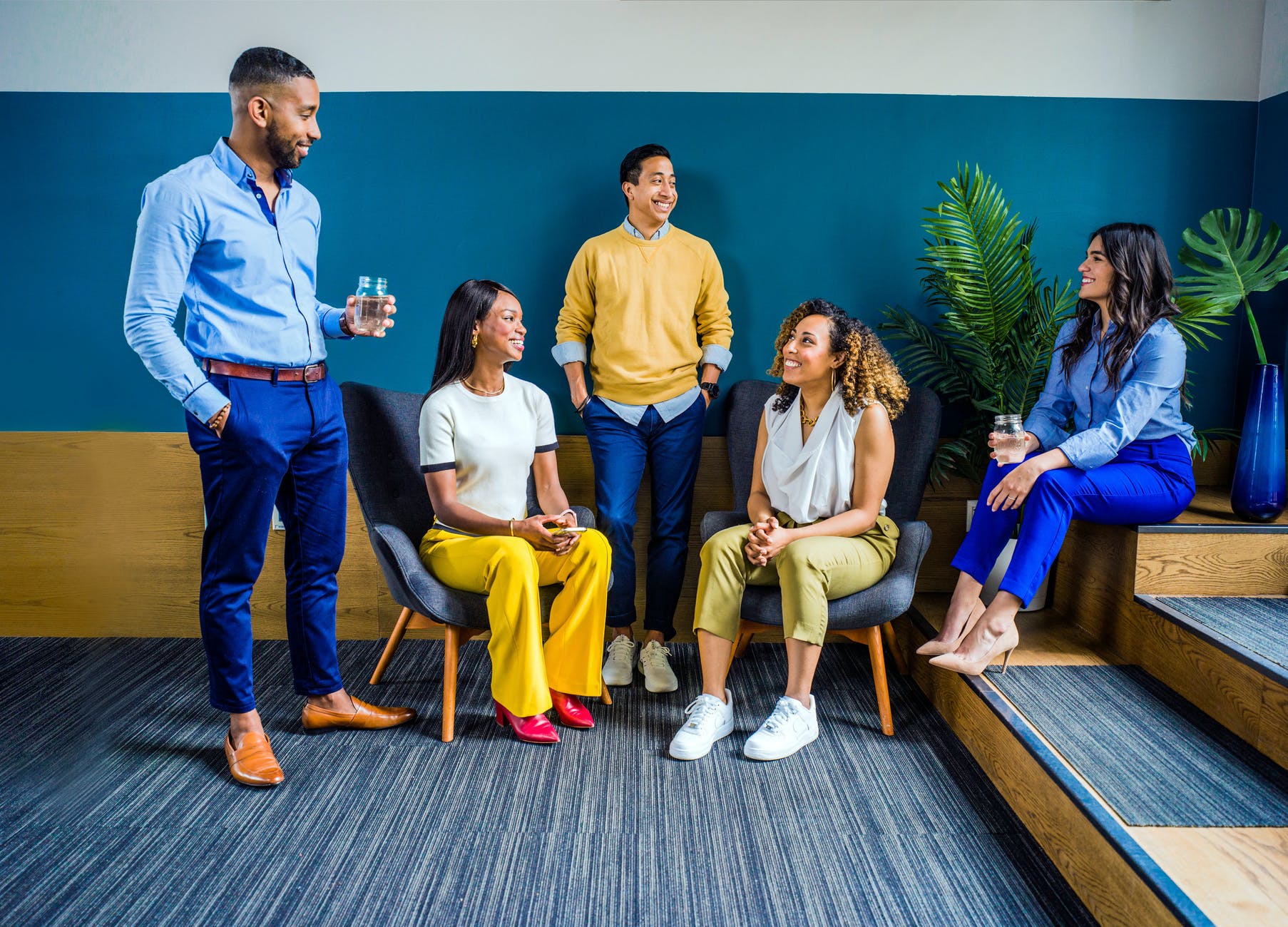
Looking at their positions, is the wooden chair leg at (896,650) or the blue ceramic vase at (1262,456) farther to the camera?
the wooden chair leg at (896,650)

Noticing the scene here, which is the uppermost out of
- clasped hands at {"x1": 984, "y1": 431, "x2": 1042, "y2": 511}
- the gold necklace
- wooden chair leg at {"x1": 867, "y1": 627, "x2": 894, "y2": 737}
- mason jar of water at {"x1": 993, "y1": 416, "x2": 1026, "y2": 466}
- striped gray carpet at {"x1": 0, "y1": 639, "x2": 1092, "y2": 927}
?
the gold necklace

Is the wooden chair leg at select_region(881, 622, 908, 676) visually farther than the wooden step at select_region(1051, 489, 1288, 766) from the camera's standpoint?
Yes

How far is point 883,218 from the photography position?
11.0 feet

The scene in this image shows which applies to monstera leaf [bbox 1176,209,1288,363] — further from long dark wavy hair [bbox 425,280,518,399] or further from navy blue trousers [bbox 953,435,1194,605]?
long dark wavy hair [bbox 425,280,518,399]

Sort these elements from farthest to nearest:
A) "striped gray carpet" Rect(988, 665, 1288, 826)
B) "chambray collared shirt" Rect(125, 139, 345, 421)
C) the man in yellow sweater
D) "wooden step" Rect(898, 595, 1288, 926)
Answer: the man in yellow sweater
"chambray collared shirt" Rect(125, 139, 345, 421)
"striped gray carpet" Rect(988, 665, 1288, 826)
"wooden step" Rect(898, 595, 1288, 926)

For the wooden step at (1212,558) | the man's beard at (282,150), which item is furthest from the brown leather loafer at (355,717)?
the wooden step at (1212,558)

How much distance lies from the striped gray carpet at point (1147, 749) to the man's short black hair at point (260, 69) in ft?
8.30

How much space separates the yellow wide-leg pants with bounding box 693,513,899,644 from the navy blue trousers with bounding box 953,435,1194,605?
0.89ft

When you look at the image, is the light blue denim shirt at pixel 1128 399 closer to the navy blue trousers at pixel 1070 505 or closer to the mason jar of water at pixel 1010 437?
the navy blue trousers at pixel 1070 505

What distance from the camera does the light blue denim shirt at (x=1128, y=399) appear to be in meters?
2.52

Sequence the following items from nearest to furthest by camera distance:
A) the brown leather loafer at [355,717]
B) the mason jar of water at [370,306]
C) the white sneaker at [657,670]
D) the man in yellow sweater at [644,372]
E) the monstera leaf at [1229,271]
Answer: the mason jar of water at [370,306], the brown leather loafer at [355,717], the monstera leaf at [1229,271], the white sneaker at [657,670], the man in yellow sweater at [644,372]

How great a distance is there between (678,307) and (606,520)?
82cm

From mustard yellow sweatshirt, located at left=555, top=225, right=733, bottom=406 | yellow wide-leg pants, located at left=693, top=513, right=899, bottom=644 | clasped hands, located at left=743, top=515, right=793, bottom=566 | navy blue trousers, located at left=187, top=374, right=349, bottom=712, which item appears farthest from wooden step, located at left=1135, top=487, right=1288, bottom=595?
navy blue trousers, located at left=187, top=374, right=349, bottom=712

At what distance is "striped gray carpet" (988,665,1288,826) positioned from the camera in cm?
180
